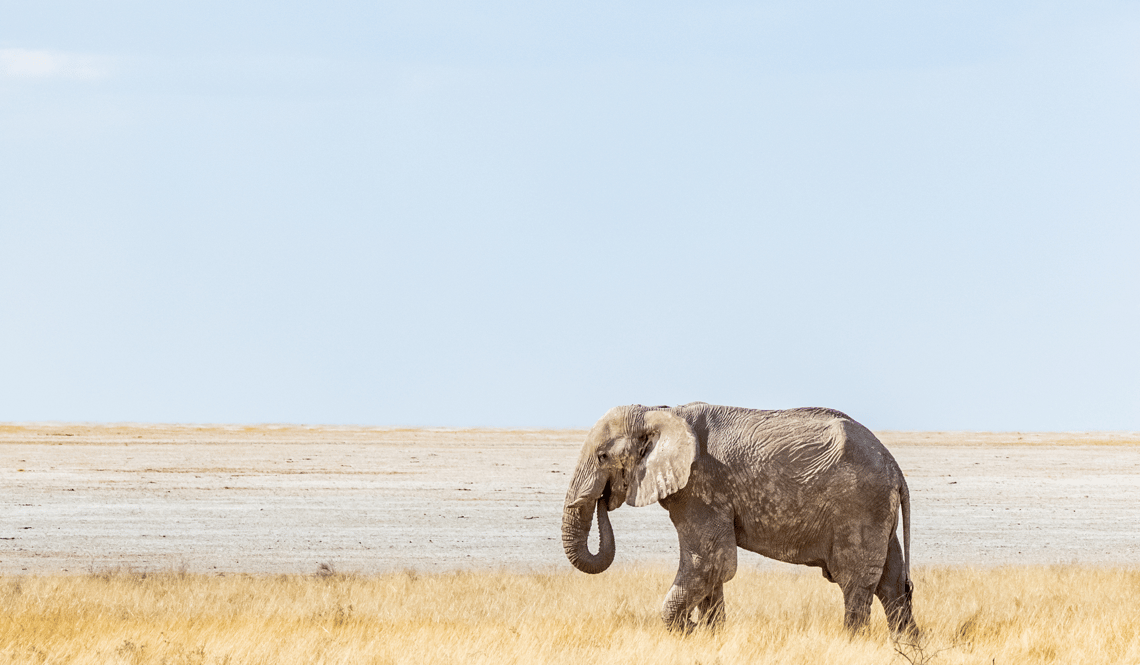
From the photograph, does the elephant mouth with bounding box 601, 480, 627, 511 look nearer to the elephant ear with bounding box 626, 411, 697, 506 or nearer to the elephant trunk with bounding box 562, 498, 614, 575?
the elephant trunk with bounding box 562, 498, 614, 575

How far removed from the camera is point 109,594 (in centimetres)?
1384

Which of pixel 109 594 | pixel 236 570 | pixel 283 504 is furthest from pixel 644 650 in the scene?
pixel 283 504

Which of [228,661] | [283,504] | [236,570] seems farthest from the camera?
[283,504]

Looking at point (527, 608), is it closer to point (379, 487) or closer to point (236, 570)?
point (236, 570)

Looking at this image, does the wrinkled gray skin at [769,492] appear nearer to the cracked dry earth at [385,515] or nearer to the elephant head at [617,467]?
the elephant head at [617,467]

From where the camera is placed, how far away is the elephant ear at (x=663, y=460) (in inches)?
417

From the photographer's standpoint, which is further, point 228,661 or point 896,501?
point 896,501

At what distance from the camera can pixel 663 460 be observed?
1071 cm

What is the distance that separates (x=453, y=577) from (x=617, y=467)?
5.36 m

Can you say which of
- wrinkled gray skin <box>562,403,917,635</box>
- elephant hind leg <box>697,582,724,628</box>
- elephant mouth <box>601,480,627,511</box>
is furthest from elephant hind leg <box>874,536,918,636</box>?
elephant mouth <box>601,480,627,511</box>

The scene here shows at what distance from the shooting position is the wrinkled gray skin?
10.7m

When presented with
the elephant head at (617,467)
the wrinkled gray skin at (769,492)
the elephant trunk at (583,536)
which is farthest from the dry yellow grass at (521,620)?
the elephant head at (617,467)

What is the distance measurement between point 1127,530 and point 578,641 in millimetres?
18430

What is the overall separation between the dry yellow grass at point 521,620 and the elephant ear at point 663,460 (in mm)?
1271
